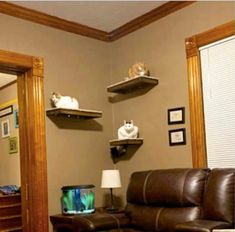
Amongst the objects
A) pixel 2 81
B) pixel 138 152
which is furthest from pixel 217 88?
pixel 2 81

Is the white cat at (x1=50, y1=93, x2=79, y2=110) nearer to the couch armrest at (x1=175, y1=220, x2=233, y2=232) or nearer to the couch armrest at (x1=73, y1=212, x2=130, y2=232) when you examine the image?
the couch armrest at (x1=73, y1=212, x2=130, y2=232)

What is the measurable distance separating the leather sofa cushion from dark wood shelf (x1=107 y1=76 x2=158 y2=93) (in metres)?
1.34

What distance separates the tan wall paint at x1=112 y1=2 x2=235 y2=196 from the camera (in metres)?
3.64

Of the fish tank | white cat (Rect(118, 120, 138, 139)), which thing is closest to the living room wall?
the fish tank

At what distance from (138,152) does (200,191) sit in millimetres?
1255

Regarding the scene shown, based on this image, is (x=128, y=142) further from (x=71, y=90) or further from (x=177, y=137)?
(x=71, y=90)

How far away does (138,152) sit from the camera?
420cm

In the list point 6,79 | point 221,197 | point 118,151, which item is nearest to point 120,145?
point 118,151

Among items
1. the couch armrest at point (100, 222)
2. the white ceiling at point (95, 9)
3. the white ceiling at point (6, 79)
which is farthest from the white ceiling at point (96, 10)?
the couch armrest at point (100, 222)

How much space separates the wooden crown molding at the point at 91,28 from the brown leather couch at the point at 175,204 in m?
1.80

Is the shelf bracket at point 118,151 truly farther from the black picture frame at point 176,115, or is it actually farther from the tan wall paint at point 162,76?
the black picture frame at point 176,115

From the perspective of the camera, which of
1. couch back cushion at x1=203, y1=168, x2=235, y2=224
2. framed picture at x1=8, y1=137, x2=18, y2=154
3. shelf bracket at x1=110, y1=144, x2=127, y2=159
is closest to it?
couch back cushion at x1=203, y1=168, x2=235, y2=224

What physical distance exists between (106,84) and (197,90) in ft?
4.65

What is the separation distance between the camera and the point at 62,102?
12.7 ft
